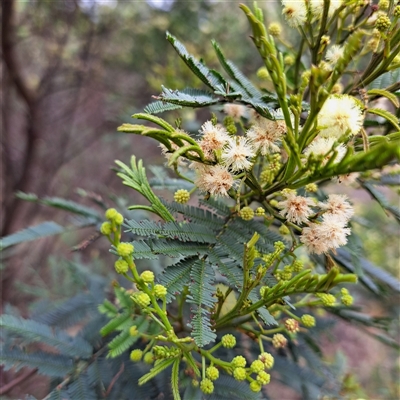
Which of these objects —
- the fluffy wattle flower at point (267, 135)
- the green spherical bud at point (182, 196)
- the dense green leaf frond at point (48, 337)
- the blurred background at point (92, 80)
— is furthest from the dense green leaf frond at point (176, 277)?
the blurred background at point (92, 80)

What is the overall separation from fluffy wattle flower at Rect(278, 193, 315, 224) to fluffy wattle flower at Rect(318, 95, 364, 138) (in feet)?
0.40

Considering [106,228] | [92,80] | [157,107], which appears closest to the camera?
[106,228]

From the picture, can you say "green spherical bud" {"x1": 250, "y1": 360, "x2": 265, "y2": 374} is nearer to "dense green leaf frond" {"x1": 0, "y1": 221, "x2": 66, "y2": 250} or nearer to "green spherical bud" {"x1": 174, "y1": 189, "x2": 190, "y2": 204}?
"green spherical bud" {"x1": 174, "y1": 189, "x2": 190, "y2": 204}

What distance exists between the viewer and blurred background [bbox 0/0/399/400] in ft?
7.74

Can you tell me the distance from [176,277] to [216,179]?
17 centimetres

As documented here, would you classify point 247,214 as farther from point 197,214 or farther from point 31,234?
point 31,234

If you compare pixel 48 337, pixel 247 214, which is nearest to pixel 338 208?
pixel 247 214

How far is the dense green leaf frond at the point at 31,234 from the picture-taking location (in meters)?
0.91

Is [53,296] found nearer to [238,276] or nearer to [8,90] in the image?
[238,276]

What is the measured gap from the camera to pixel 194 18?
2453 millimetres

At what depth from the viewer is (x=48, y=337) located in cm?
90

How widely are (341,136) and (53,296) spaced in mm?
1450

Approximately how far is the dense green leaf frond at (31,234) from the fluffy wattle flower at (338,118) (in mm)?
779

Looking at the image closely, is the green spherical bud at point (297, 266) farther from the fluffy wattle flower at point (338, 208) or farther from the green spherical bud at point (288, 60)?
the green spherical bud at point (288, 60)
